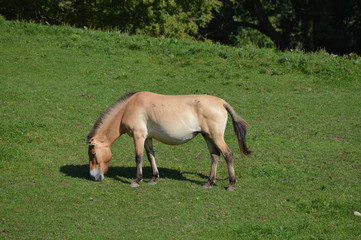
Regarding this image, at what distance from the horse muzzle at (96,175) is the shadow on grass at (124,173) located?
30 centimetres

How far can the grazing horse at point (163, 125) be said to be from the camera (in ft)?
33.7

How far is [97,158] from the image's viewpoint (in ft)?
34.5

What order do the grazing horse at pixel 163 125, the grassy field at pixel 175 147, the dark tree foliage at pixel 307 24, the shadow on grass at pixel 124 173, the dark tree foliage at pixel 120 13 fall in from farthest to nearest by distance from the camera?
the dark tree foliage at pixel 307 24 → the dark tree foliage at pixel 120 13 → the shadow on grass at pixel 124 173 → the grazing horse at pixel 163 125 → the grassy field at pixel 175 147

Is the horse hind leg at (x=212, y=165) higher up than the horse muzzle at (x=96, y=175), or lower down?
higher up

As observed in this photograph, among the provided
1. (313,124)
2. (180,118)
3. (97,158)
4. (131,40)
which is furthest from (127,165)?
(131,40)

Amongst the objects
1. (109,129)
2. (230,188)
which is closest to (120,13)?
(109,129)

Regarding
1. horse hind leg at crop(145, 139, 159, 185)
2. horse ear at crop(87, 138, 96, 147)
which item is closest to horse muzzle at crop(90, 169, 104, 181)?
horse ear at crop(87, 138, 96, 147)

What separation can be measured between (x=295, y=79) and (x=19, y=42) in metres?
10.9

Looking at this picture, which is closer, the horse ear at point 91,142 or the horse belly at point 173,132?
the horse belly at point 173,132

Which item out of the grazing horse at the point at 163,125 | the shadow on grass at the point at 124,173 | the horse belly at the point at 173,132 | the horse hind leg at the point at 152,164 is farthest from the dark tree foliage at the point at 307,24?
the horse belly at the point at 173,132

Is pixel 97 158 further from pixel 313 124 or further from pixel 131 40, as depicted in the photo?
pixel 131 40

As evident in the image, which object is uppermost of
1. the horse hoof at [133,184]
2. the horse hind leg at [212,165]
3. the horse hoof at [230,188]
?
the horse hind leg at [212,165]

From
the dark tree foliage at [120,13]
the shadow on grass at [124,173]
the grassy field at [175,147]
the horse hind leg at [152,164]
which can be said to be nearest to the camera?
the grassy field at [175,147]

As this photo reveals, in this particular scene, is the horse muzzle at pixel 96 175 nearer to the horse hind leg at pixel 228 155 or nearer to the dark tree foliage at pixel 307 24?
the horse hind leg at pixel 228 155
